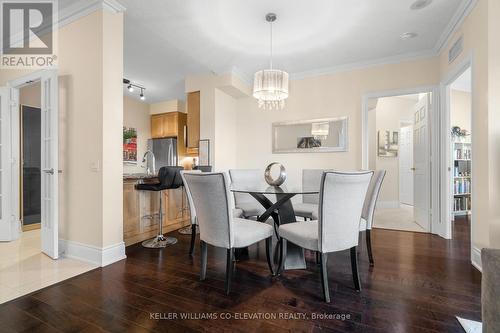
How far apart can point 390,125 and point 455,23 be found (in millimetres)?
3692

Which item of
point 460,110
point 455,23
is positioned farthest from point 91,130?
point 460,110

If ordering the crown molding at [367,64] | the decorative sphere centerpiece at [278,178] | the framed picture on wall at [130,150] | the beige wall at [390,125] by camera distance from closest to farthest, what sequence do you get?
the decorative sphere centerpiece at [278,178] → the crown molding at [367,64] → the framed picture on wall at [130,150] → the beige wall at [390,125]

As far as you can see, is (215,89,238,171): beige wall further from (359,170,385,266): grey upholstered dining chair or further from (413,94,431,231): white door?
(413,94,431,231): white door

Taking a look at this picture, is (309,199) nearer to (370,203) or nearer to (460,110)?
(370,203)

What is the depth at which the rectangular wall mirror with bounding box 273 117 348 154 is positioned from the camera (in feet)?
14.0

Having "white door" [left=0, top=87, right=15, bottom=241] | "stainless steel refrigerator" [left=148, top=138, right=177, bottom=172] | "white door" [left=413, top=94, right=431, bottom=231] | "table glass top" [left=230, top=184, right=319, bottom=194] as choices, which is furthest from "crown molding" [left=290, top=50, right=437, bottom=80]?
"white door" [left=0, top=87, right=15, bottom=241]

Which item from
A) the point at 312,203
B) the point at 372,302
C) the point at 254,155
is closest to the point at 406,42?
the point at 312,203

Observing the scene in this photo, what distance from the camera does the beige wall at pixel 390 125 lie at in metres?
6.17

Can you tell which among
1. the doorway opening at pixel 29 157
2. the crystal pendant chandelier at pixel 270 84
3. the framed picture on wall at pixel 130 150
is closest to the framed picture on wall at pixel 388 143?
the crystal pendant chandelier at pixel 270 84

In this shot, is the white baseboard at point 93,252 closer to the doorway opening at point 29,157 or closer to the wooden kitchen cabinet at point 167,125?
the doorway opening at point 29,157

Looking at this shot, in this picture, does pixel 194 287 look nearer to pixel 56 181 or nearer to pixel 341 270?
pixel 341 270

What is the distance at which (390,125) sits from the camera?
636 cm

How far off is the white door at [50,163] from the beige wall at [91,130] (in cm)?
14

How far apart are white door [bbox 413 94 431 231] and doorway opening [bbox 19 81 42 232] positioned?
6082 millimetres
